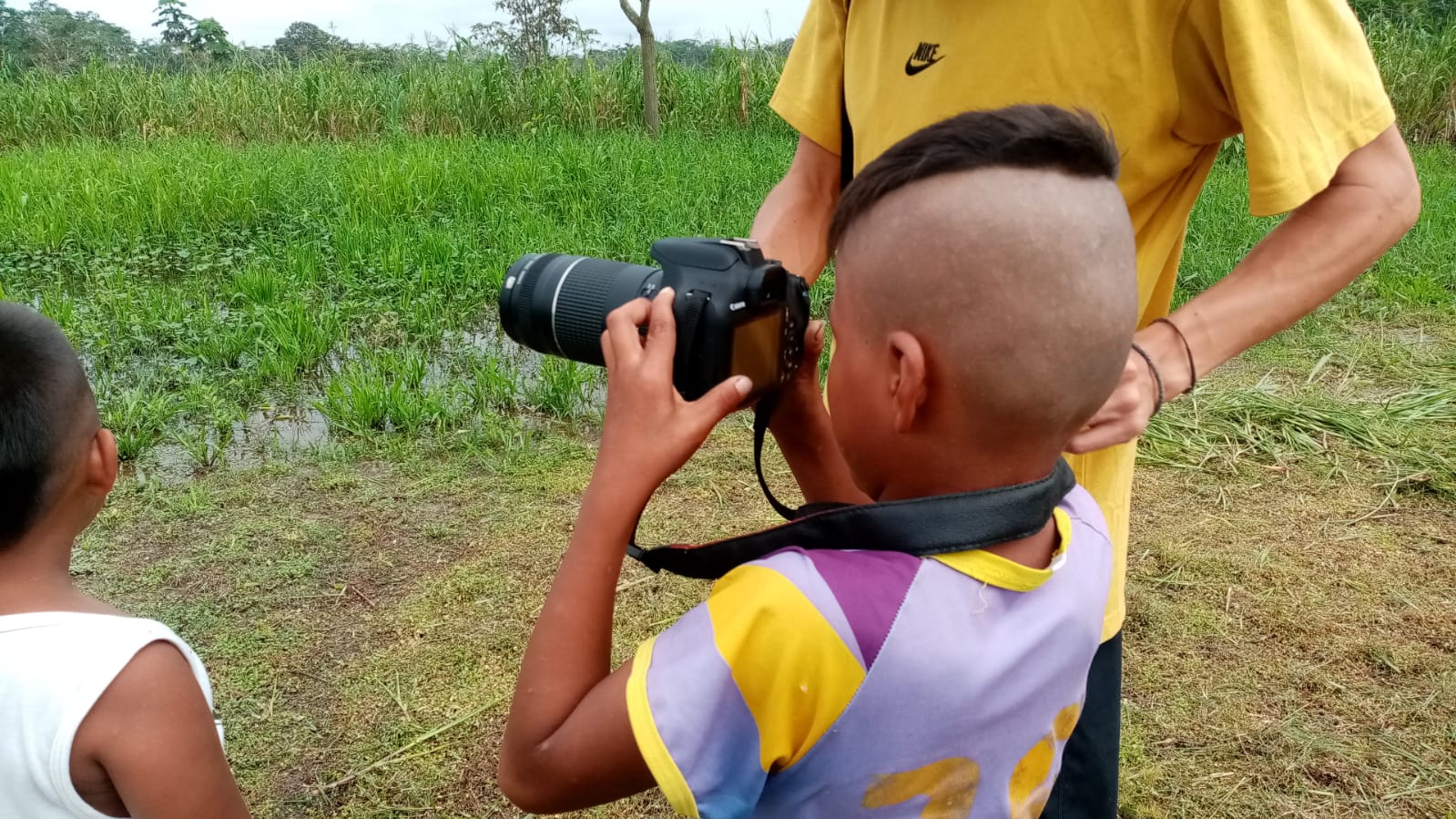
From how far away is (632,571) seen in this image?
9.70 ft

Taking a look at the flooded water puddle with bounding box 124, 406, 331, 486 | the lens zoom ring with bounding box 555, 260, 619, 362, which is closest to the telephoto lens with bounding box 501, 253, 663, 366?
the lens zoom ring with bounding box 555, 260, 619, 362

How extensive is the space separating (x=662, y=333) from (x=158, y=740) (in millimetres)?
759

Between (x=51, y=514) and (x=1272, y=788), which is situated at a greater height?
(x=51, y=514)

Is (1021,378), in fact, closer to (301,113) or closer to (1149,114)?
(1149,114)

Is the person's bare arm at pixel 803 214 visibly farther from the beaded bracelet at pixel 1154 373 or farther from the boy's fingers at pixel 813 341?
the beaded bracelet at pixel 1154 373

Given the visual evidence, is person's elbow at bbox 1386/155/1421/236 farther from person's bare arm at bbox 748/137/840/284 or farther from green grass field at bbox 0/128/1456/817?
green grass field at bbox 0/128/1456/817

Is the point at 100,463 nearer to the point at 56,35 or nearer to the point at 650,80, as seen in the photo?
the point at 650,80

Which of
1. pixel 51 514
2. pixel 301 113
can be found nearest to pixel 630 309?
pixel 51 514

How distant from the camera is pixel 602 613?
96 cm

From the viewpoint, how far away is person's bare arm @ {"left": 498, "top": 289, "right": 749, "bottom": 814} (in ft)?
2.96

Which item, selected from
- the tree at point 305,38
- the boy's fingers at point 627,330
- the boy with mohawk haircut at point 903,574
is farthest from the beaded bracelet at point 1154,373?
the tree at point 305,38

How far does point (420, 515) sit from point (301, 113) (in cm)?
787

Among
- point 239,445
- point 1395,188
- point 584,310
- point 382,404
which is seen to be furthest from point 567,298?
point 239,445

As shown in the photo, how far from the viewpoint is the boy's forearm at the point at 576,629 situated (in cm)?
93
